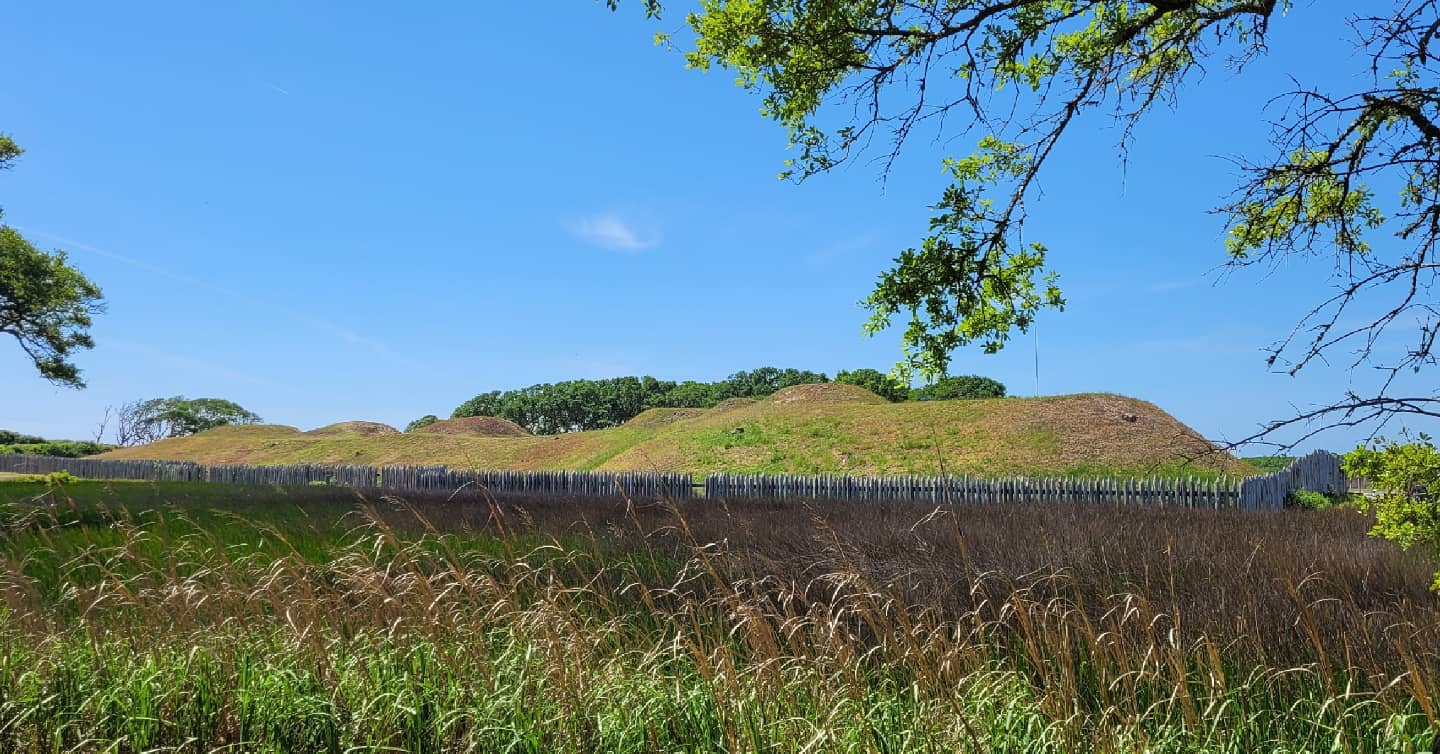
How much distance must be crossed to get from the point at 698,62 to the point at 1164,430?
2388 cm

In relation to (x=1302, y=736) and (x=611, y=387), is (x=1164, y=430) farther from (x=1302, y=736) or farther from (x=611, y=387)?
(x=611, y=387)

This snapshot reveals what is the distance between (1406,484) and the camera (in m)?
5.98

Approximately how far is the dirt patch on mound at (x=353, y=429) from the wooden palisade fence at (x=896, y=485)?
71.5 feet

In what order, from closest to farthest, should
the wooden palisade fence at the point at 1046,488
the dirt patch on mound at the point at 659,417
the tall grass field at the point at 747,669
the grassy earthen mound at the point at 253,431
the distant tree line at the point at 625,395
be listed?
the tall grass field at the point at 747,669 → the wooden palisade fence at the point at 1046,488 → the dirt patch on mound at the point at 659,417 → the grassy earthen mound at the point at 253,431 → the distant tree line at the point at 625,395

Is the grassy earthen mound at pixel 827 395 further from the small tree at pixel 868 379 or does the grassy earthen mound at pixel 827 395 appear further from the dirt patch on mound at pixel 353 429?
the dirt patch on mound at pixel 353 429

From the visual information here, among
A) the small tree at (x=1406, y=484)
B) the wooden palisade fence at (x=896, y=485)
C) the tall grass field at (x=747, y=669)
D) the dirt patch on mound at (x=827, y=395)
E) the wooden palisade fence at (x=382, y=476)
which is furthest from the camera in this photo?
the dirt patch on mound at (x=827, y=395)

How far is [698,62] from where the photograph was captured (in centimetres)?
1002

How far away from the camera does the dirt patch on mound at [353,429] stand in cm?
5333

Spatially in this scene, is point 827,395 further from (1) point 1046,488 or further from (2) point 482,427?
(2) point 482,427

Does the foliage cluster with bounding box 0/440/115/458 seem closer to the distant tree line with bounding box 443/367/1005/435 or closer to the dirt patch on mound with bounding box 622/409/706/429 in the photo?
the distant tree line with bounding box 443/367/1005/435

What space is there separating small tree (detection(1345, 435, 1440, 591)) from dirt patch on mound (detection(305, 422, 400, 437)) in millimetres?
52574

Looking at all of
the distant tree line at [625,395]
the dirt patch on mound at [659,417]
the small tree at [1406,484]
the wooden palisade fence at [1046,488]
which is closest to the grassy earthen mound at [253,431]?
the distant tree line at [625,395]

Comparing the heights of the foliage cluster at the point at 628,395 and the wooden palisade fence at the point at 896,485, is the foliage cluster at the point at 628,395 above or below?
above

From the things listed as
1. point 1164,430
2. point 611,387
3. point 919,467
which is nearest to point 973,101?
point 919,467
